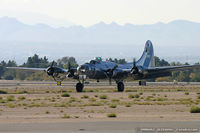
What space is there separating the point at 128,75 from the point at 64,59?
4424 inches

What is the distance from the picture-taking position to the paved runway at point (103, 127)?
22422 mm

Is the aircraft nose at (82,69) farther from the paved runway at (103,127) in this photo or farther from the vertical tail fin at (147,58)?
the paved runway at (103,127)

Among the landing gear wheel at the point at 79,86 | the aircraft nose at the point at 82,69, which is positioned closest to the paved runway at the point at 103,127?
the aircraft nose at the point at 82,69

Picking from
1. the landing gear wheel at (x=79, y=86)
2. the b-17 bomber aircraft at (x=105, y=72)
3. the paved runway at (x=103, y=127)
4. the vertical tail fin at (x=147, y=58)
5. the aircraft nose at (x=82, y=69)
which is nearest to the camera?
the paved runway at (x=103, y=127)

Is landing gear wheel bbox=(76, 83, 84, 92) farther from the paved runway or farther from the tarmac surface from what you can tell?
the paved runway

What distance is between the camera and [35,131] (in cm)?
2252

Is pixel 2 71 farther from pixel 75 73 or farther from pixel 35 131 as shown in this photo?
pixel 35 131

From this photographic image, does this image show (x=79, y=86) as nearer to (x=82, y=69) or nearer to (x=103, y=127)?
(x=82, y=69)

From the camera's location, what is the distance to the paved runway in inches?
883

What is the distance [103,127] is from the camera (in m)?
23.9

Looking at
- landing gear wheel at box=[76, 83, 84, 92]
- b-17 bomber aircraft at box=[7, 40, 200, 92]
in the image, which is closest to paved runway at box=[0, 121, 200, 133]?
b-17 bomber aircraft at box=[7, 40, 200, 92]

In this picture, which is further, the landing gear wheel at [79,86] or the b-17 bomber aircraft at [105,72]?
the landing gear wheel at [79,86]

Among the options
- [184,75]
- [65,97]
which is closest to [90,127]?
[65,97]

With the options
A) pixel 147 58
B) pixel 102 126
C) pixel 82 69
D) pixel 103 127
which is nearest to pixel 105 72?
pixel 82 69
